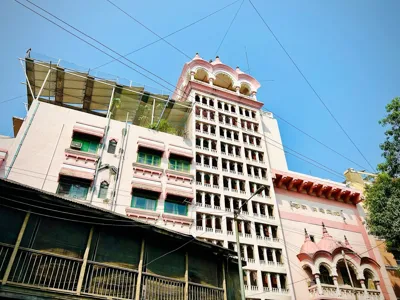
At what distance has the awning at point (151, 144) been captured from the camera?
2440cm

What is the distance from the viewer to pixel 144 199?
22219mm

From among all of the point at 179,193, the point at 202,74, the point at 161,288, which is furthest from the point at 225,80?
the point at 161,288

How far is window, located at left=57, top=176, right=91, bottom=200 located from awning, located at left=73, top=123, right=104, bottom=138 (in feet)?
13.0

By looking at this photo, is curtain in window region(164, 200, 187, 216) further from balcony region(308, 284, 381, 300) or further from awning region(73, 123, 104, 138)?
balcony region(308, 284, 381, 300)

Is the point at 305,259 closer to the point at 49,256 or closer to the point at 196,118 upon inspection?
the point at 196,118

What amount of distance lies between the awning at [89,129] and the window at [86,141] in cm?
32

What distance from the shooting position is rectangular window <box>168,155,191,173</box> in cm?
2521

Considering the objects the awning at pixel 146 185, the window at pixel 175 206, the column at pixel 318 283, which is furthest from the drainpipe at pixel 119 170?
the column at pixel 318 283

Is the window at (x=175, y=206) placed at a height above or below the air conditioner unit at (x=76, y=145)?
below

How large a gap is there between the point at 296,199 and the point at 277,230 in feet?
17.2

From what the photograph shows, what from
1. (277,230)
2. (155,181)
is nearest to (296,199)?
(277,230)

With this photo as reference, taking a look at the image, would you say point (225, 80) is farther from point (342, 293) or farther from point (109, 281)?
point (109, 281)

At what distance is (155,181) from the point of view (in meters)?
23.2

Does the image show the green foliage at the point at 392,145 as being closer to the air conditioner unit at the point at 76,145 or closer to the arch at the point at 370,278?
the arch at the point at 370,278
